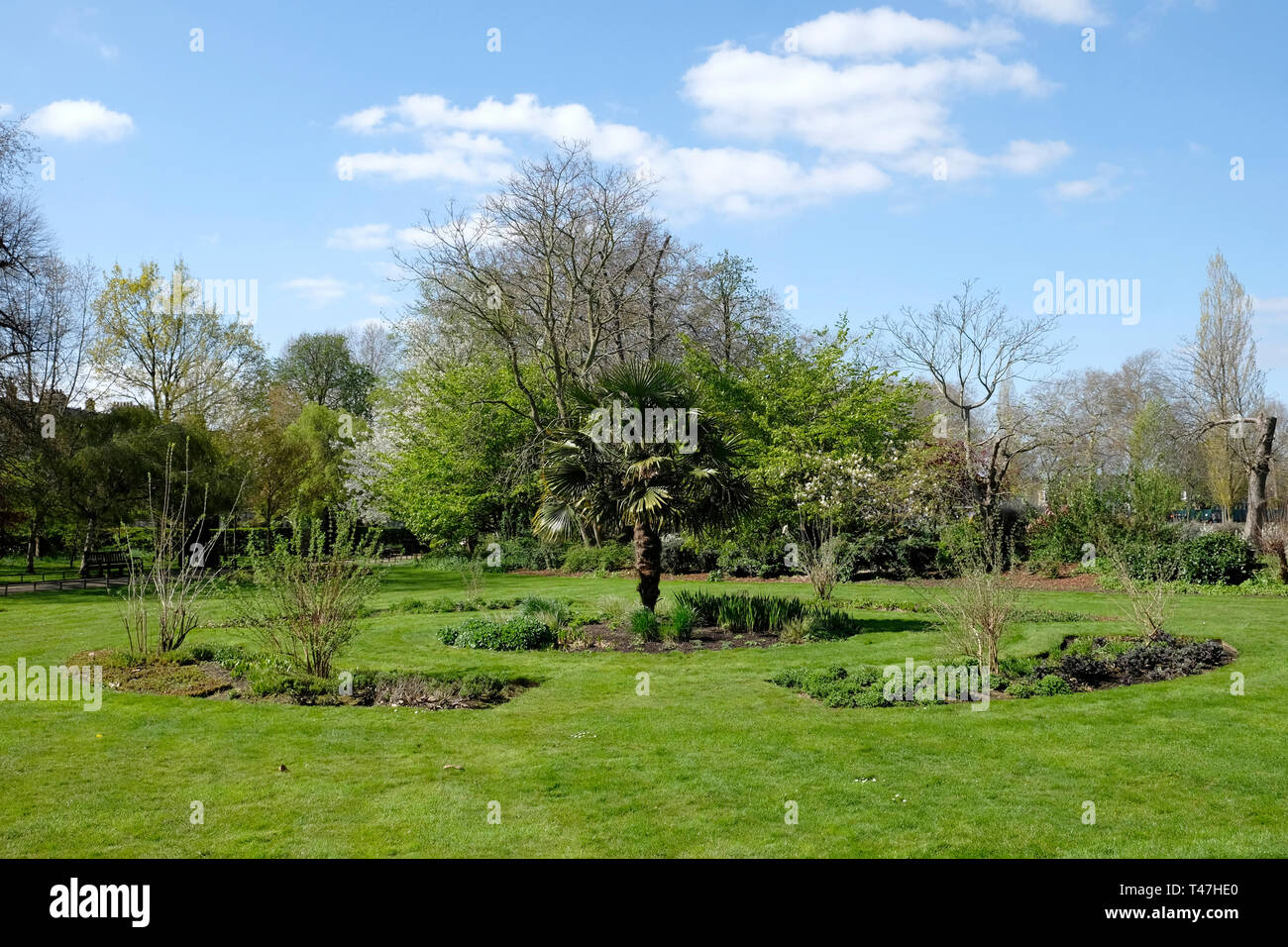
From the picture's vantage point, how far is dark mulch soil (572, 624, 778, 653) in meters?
12.3

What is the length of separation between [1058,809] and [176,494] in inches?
997

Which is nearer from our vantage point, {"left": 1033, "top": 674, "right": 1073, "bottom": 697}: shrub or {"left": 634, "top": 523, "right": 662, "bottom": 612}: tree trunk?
{"left": 1033, "top": 674, "right": 1073, "bottom": 697}: shrub

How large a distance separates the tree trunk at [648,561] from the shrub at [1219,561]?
13.4 metres

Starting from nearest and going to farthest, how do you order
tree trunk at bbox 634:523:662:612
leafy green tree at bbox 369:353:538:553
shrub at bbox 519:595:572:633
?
1. shrub at bbox 519:595:572:633
2. tree trunk at bbox 634:523:662:612
3. leafy green tree at bbox 369:353:538:553

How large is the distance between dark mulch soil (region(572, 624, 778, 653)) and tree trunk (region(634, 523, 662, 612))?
674 millimetres

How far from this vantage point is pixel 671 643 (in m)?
12.5

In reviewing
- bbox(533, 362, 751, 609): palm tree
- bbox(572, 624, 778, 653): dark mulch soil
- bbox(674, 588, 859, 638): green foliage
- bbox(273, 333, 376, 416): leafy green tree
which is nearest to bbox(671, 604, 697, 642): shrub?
bbox(572, 624, 778, 653): dark mulch soil

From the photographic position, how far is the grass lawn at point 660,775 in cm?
521

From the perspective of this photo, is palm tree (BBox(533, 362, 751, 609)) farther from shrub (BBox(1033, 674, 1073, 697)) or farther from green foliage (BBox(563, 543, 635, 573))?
green foliage (BBox(563, 543, 635, 573))

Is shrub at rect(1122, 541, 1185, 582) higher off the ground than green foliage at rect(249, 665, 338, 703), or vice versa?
shrub at rect(1122, 541, 1185, 582)
